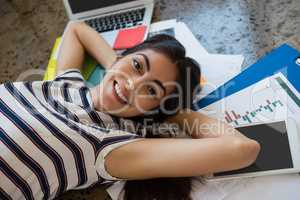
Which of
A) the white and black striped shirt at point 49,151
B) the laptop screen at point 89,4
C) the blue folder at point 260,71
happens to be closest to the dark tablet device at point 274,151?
the blue folder at point 260,71

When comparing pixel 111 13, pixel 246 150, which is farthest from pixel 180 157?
pixel 111 13

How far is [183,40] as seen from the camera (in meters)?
1.07

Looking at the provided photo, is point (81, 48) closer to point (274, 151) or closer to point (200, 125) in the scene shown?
point (200, 125)

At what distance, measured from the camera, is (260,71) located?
94 centimetres

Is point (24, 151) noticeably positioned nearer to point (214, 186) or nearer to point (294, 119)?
point (214, 186)

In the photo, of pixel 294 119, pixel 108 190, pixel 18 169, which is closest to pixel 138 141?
pixel 108 190

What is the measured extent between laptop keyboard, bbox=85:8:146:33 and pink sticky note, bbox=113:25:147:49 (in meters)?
0.03

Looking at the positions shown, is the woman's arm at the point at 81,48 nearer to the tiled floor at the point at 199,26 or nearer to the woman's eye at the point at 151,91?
the tiled floor at the point at 199,26

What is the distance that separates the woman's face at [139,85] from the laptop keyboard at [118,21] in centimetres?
31

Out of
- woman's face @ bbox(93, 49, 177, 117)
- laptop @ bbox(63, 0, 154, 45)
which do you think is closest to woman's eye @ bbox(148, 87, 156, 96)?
woman's face @ bbox(93, 49, 177, 117)

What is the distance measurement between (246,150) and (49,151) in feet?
1.30

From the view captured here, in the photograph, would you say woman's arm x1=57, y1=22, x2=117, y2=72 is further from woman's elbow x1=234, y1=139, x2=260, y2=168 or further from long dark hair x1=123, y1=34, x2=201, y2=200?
woman's elbow x1=234, y1=139, x2=260, y2=168

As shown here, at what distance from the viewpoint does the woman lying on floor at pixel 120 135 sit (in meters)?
0.75

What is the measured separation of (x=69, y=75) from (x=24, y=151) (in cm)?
26
